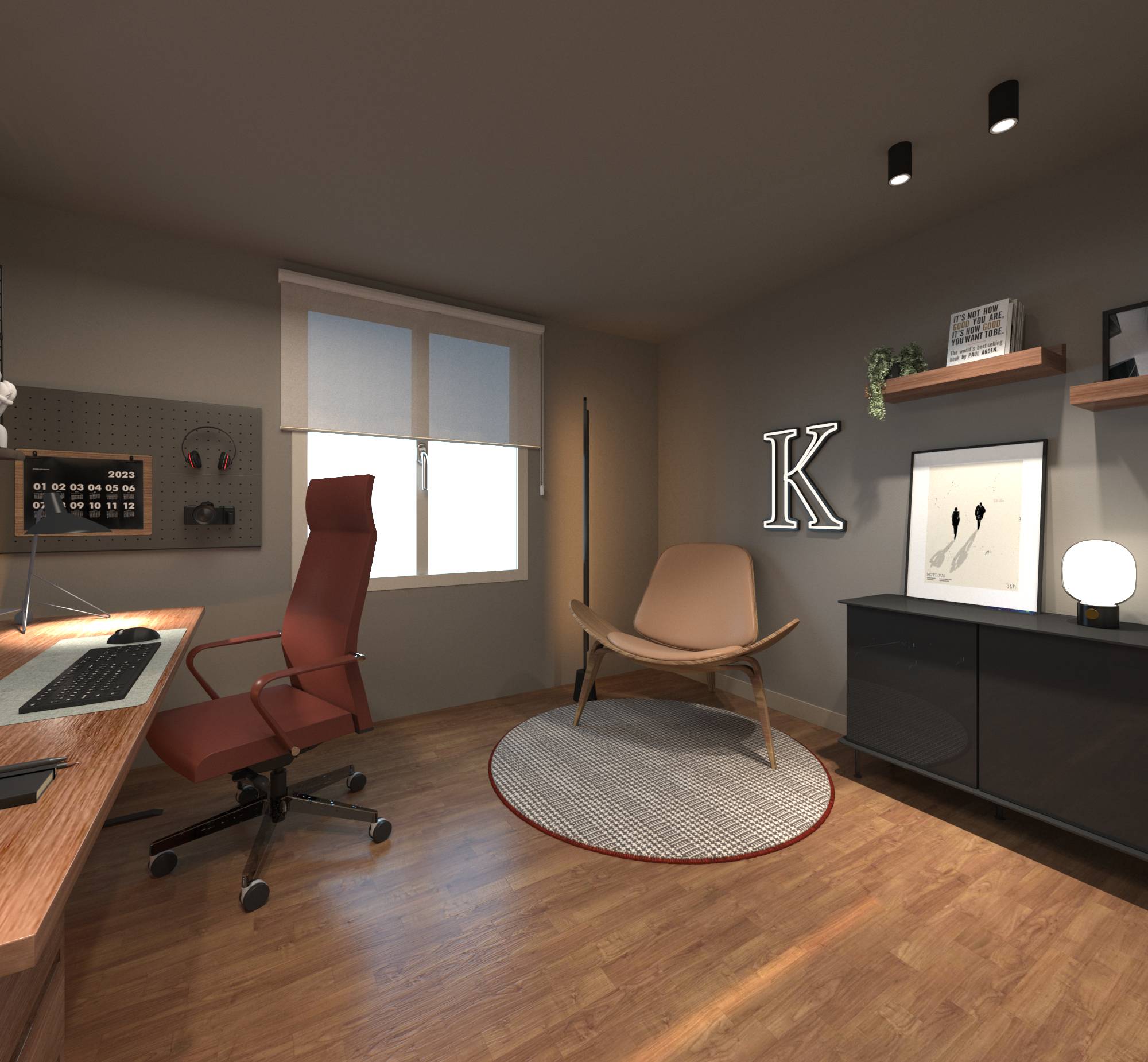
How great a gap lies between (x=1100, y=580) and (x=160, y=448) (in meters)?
3.92

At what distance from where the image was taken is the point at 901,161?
2078 mm

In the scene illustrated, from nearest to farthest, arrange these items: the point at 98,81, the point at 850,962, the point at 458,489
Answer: the point at 850,962 < the point at 98,81 < the point at 458,489

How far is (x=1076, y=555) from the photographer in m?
2.06

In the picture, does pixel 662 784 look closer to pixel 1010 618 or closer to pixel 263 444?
pixel 1010 618

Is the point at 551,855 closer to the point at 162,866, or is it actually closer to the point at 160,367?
the point at 162,866

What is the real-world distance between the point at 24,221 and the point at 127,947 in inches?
112

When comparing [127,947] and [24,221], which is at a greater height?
[24,221]

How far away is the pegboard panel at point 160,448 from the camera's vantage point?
2408mm

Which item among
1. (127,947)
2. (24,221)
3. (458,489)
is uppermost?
(24,221)

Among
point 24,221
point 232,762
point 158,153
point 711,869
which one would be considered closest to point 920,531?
point 711,869

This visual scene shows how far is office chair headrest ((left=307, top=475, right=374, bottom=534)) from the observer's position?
2.00 metres

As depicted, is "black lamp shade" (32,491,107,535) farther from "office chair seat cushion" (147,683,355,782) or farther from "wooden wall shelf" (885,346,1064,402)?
"wooden wall shelf" (885,346,1064,402)

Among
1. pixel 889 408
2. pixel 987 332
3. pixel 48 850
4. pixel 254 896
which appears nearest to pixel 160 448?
pixel 254 896

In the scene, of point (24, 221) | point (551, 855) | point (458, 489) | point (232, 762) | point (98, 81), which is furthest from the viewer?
point (458, 489)
